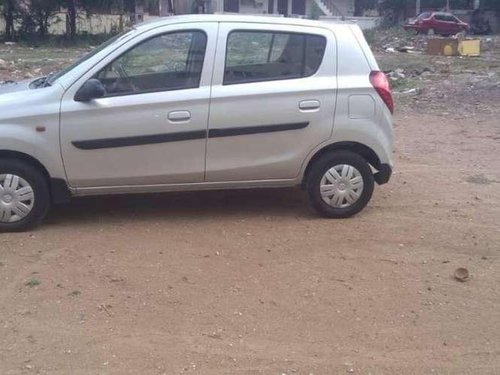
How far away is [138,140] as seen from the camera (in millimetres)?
5512

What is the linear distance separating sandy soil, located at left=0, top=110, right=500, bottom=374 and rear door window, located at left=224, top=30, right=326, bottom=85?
4.07 ft

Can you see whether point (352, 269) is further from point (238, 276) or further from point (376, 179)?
point (376, 179)

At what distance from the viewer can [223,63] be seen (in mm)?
5645

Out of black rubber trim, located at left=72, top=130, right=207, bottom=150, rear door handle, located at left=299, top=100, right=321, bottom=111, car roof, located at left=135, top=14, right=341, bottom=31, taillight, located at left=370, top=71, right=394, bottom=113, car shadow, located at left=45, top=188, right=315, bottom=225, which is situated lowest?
car shadow, located at left=45, top=188, right=315, bottom=225

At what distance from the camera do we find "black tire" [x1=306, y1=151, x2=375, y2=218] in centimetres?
590

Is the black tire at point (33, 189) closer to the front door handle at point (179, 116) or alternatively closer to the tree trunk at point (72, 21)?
the front door handle at point (179, 116)

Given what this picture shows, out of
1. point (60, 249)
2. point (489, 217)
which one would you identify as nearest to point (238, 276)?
point (60, 249)

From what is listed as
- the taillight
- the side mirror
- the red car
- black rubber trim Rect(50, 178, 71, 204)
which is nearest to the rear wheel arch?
the taillight

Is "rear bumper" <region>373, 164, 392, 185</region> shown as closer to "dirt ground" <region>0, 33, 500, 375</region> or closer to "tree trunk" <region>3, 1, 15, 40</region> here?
"dirt ground" <region>0, 33, 500, 375</region>

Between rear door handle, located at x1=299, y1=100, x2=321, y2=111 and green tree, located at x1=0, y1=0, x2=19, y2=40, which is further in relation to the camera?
green tree, located at x1=0, y1=0, x2=19, y2=40

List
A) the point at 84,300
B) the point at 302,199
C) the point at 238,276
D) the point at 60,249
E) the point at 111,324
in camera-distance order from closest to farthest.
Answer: the point at 111,324
the point at 84,300
the point at 238,276
the point at 60,249
the point at 302,199

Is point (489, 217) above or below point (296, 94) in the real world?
below

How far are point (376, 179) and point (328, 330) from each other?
2484 millimetres

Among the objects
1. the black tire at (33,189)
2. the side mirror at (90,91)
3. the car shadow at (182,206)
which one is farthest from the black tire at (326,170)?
the black tire at (33,189)
